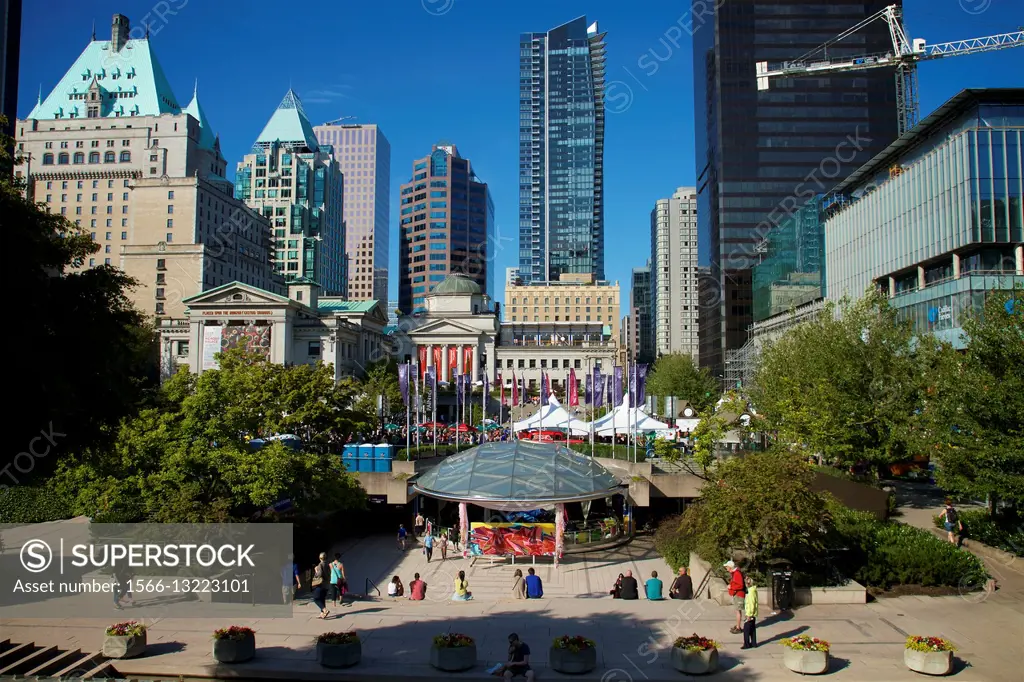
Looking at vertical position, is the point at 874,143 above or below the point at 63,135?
below

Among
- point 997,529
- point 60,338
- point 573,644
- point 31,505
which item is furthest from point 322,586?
point 997,529

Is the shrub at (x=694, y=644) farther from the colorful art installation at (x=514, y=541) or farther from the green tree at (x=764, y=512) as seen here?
the colorful art installation at (x=514, y=541)

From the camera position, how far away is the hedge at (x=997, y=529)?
23.8 m

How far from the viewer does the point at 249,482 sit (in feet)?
76.6

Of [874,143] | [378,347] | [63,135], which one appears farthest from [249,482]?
[63,135]

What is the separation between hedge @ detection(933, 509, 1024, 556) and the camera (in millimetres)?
23750

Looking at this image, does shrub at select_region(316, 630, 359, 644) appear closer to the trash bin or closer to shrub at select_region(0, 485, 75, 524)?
the trash bin

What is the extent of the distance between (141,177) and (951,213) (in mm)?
115879

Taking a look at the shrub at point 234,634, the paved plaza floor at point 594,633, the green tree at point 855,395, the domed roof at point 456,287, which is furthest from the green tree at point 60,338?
the domed roof at point 456,287

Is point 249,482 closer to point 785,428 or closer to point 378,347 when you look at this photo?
point 785,428

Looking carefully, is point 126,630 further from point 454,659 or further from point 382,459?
point 382,459

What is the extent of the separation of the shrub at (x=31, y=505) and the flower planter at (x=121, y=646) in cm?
1468

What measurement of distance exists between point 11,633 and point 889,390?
33.5m

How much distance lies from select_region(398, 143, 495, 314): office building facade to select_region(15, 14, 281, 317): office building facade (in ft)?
153
